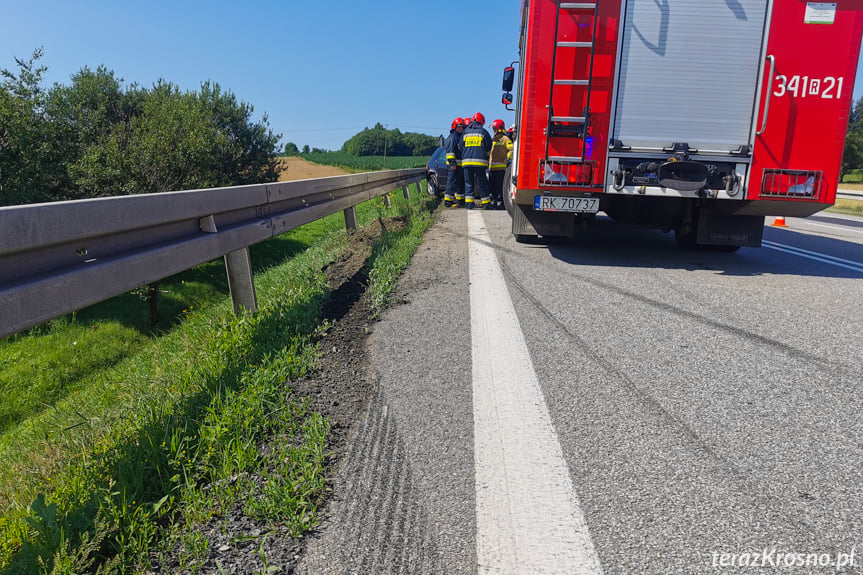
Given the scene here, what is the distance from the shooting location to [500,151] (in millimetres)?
14195

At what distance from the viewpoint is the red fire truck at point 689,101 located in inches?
234

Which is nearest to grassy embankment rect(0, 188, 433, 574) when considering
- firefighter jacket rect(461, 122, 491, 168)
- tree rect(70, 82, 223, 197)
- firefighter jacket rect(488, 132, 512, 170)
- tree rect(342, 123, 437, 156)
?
firefighter jacket rect(461, 122, 491, 168)

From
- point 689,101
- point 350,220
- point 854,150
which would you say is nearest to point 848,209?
point 689,101

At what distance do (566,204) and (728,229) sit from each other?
2.16 m

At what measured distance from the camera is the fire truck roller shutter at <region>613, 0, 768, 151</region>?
6.07 m

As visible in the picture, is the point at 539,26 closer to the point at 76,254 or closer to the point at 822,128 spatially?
the point at 822,128

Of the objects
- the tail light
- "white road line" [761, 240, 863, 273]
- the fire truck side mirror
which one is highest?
the fire truck side mirror

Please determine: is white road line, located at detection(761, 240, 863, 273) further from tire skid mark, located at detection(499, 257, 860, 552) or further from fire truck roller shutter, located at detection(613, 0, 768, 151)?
tire skid mark, located at detection(499, 257, 860, 552)

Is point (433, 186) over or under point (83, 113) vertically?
under

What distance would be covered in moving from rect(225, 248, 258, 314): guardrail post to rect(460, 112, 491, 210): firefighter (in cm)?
944

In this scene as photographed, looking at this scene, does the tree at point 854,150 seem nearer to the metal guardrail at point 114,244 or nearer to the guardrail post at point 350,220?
the guardrail post at point 350,220

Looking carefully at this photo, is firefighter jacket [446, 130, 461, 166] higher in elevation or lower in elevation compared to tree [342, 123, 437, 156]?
lower

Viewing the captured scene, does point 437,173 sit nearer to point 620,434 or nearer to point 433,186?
point 433,186

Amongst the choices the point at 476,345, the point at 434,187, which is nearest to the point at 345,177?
the point at 476,345
